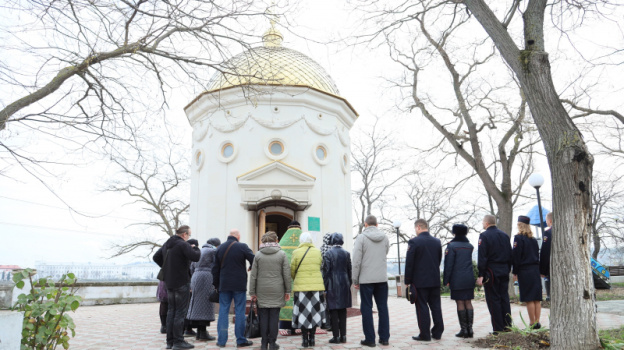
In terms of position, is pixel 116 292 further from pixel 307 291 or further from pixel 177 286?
pixel 307 291

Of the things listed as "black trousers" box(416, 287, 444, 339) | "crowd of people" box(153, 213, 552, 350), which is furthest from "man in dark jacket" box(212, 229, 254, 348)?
"black trousers" box(416, 287, 444, 339)

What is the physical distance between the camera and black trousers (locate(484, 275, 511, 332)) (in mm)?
6820

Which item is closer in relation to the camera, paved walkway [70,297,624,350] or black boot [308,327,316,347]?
black boot [308,327,316,347]

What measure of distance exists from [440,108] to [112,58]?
38.7ft

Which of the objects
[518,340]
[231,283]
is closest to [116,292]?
[231,283]

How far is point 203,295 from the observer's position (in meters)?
7.48

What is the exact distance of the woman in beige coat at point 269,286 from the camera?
6.29 meters

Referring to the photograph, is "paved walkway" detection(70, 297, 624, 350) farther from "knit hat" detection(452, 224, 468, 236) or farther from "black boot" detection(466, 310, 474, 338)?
"knit hat" detection(452, 224, 468, 236)

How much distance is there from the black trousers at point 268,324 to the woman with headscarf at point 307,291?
42 centimetres

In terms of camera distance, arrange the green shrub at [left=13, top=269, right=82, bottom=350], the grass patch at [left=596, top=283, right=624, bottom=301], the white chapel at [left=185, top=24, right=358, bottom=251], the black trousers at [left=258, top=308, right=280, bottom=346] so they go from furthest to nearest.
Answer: the grass patch at [left=596, top=283, right=624, bottom=301]
the white chapel at [left=185, top=24, right=358, bottom=251]
the black trousers at [left=258, top=308, right=280, bottom=346]
the green shrub at [left=13, top=269, right=82, bottom=350]

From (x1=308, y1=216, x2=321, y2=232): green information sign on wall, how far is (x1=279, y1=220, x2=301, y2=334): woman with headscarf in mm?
5531

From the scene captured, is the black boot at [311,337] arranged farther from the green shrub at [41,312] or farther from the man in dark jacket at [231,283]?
the green shrub at [41,312]

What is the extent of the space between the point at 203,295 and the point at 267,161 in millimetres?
7060

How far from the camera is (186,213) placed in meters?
27.1
